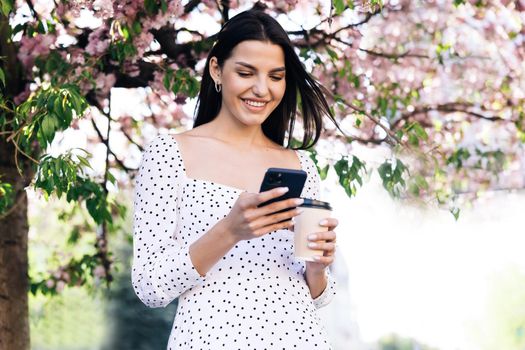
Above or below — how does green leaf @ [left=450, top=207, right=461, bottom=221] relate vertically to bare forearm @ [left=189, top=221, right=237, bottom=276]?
below

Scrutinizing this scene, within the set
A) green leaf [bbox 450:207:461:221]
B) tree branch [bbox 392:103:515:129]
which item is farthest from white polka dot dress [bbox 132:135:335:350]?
tree branch [bbox 392:103:515:129]

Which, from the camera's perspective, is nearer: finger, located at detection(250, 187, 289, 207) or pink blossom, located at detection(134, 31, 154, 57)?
finger, located at detection(250, 187, 289, 207)

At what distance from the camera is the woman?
2180mm

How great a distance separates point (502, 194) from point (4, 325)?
4.47 m

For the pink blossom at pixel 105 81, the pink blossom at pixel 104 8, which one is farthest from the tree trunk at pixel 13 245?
the pink blossom at pixel 104 8

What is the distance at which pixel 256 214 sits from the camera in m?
1.97

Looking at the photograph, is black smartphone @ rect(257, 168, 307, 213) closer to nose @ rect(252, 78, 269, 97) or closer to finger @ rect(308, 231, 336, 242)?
finger @ rect(308, 231, 336, 242)

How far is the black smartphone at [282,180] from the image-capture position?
1971mm

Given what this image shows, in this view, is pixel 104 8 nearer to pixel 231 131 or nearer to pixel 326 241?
pixel 231 131

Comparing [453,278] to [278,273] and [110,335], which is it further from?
[278,273]

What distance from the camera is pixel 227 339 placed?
2184 millimetres

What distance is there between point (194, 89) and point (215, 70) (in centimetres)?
151

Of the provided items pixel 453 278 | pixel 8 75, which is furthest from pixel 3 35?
pixel 453 278

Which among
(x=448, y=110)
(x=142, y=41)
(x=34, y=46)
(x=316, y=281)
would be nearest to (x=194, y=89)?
(x=142, y=41)
